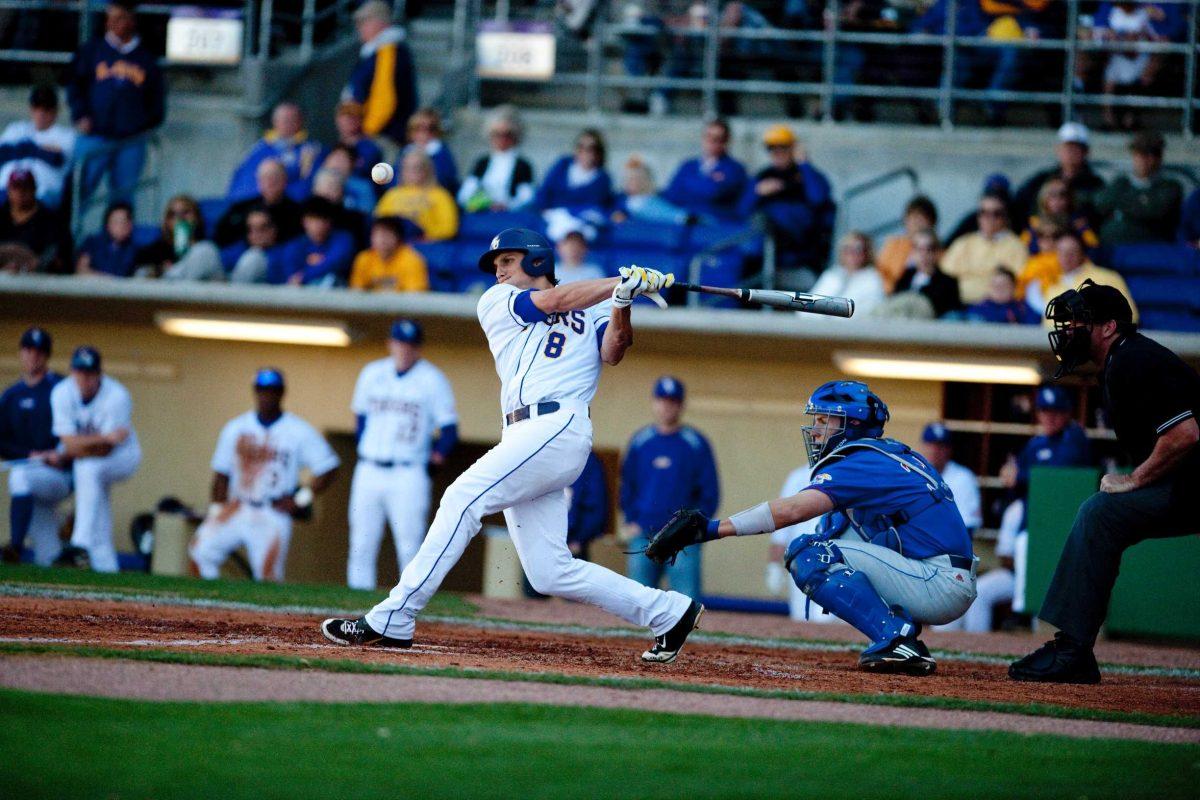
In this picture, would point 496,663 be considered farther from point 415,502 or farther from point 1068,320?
point 415,502

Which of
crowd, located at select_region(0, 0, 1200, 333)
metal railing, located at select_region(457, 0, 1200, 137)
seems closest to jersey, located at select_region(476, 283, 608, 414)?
crowd, located at select_region(0, 0, 1200, 333)

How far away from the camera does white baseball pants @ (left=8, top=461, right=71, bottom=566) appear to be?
11.8 meters

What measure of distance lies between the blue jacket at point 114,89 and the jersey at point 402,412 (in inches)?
160

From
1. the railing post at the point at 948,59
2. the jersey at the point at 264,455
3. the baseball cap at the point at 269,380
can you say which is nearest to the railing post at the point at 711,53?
the railing post at the point at 948,59

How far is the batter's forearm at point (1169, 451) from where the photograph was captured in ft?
20.0

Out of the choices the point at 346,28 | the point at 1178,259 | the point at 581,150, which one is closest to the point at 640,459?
the point at 581,150

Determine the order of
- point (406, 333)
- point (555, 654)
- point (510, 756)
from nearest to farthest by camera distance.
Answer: point (510, 756)
point (555, 654)
point (406, 333)

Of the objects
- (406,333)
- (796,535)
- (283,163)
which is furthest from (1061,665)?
(283,163)

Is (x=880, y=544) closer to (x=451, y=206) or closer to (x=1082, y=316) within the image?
Result: (x=1082, y=316)

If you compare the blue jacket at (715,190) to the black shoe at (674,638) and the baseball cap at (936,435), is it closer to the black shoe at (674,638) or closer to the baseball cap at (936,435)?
the baseball cap at (936,435)

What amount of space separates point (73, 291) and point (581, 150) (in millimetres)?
3911

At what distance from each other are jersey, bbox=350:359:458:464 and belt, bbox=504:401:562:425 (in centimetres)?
489

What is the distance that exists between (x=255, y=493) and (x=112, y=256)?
2.49m

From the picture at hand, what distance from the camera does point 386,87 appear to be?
1391 cm
